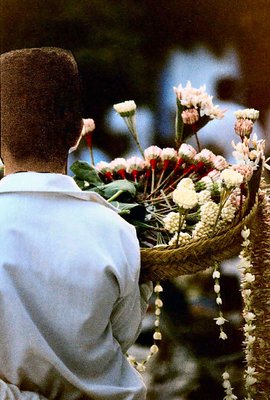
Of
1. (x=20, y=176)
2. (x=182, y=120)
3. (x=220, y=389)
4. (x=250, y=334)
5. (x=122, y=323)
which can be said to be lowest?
(x=220, y=389)

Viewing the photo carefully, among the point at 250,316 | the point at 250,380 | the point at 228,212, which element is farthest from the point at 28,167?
the point at 250,380

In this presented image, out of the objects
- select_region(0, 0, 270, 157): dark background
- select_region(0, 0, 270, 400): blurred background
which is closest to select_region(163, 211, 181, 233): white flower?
select_region(0, 0, 270, 400): blurred background

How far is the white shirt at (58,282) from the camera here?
54.9 inches

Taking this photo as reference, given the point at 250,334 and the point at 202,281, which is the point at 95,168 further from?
the point at 202,281

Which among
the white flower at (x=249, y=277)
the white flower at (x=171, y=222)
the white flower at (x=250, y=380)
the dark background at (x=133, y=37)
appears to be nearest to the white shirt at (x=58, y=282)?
the white flower at (x=171, y=222)

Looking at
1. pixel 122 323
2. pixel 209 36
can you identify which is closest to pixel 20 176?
pixel 122 323

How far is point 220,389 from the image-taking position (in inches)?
111

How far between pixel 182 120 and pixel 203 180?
21 centimetres

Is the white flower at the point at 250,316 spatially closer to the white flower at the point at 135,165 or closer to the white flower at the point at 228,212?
the white flower at the point at 228,212

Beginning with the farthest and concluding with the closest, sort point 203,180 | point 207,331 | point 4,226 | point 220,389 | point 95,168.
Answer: point 207,331
point 220,389
point 95,168
point 203,180
point 4,226

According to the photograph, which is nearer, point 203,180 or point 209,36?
point 203,180

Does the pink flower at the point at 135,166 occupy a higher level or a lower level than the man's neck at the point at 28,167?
lower

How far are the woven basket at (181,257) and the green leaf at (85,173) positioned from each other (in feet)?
1.20

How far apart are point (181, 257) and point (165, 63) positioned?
1775 millimetres
